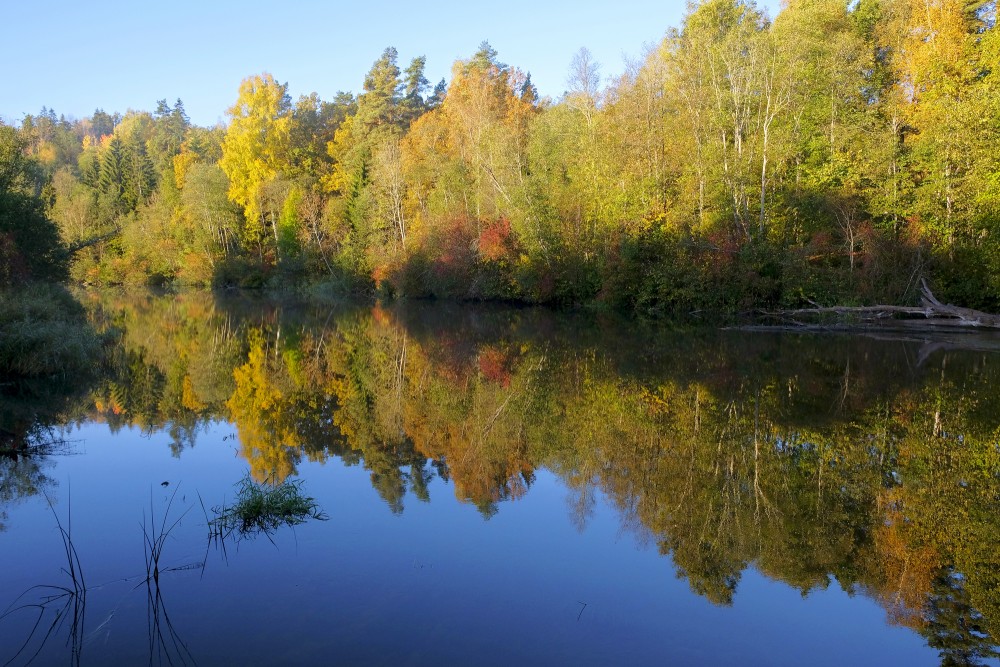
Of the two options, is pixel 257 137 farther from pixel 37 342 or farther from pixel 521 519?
pixel 521 519

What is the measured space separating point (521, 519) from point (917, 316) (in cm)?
2163

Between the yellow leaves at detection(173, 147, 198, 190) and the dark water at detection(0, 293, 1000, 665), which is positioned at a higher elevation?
the yellow leaves at detection(173, 147, 198, 190)

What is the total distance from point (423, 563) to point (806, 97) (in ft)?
87.3

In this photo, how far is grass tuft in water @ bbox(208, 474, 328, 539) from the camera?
22.8 ft

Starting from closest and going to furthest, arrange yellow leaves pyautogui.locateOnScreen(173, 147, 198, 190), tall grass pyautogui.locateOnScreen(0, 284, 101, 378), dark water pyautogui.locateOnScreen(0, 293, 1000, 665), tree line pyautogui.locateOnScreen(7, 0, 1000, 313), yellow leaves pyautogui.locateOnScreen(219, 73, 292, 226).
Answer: dark water pyautogui.locateOnScreen(0, 293, 1000, 665), tall grass pyautogui.locateOnScreen(0, 284, 101, 378), tree line pyautogui.locateOnScreen(7, 0, 1000, 313), yellow leaves pyautogui.locateOnScreen(219, 73, 292, 226), yellow leaves pyautogui.locateOnScreen(173, 147, 198, 190)

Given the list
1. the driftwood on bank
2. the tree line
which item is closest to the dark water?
the driftwood on bank

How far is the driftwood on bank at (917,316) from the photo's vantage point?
21469 millimetres

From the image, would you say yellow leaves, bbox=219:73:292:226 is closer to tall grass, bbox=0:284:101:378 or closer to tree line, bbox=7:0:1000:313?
tree line, bbox=7:0:1000:313

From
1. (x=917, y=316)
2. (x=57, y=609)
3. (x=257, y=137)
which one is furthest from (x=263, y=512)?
(x=257, y=137)

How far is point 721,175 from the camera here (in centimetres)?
2677

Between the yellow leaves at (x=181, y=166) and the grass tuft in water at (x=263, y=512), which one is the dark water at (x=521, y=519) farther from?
the yellow leaves at (x=181, y=166)

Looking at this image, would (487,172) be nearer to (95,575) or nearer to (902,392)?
(902,392)

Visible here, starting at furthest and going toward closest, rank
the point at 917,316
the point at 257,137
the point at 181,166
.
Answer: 1. the point at 181,166
2. the point at 257,137
3. the point at 917,316

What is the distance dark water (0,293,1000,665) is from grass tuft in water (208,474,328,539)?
170mm
